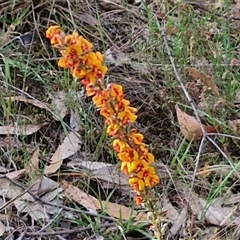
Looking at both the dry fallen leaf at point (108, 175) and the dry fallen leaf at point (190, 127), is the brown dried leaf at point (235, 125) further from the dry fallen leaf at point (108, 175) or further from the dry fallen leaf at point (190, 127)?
the dry fallen leaf at point (108, 175)

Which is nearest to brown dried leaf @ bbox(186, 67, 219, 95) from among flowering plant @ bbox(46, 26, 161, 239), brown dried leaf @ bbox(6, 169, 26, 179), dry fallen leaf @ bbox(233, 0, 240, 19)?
dry fallen leaf @ bbox(233, 0, 240, 19)

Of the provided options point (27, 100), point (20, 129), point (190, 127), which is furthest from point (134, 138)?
point (27, 100)

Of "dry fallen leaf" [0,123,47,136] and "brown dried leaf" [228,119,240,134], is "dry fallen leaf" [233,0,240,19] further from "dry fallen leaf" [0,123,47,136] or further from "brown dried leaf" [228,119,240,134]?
"dry fallen leaf" [0,123,47,136]

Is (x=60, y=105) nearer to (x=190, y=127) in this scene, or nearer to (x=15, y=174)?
(x=15, y=174)

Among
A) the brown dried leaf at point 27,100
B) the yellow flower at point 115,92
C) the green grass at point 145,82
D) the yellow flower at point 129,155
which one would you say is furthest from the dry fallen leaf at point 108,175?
the yellow flower at point 115,92

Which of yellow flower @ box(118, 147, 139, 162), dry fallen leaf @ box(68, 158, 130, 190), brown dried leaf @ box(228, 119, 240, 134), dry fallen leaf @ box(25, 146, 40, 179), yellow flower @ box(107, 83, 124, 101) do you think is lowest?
dry fallen leaf @ box(25, 146, 40, 179)

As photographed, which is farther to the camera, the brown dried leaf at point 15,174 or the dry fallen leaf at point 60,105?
the dry fallen leaf at point 60,105
